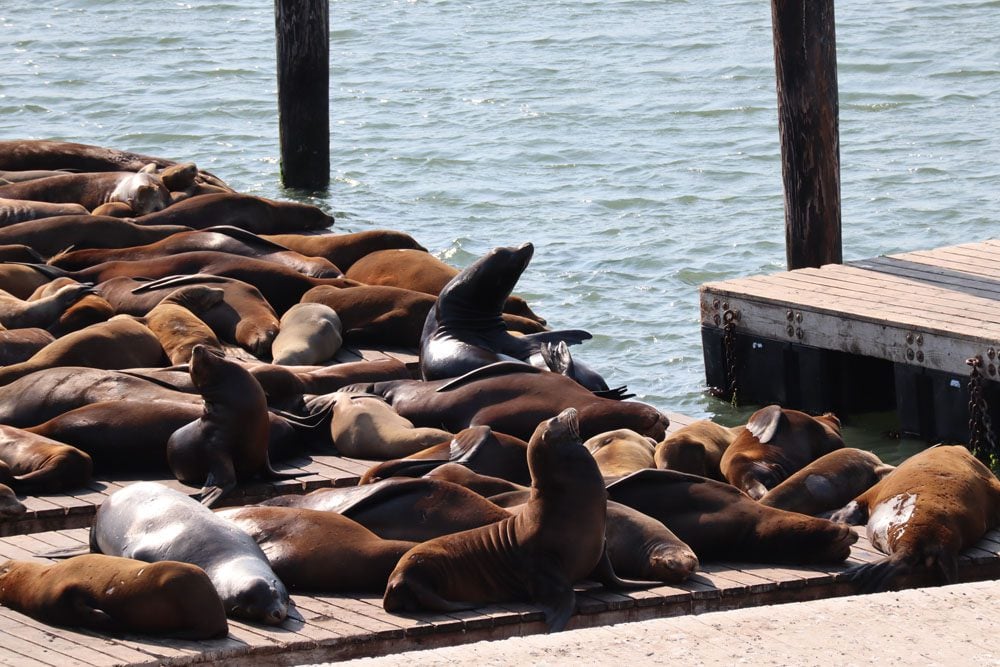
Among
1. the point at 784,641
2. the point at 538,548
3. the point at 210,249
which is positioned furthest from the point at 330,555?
the point at 210,249

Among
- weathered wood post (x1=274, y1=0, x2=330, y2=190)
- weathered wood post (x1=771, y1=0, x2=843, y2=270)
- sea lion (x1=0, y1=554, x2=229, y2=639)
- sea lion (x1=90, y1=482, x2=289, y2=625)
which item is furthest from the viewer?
weathered wood post (x1=274, y1=0, x2=330, y2=190)

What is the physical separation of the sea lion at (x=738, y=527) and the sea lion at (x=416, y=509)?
1.76ft

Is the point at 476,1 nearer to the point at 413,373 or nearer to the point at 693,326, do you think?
the point at 693,326

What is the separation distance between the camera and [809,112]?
1061 cm

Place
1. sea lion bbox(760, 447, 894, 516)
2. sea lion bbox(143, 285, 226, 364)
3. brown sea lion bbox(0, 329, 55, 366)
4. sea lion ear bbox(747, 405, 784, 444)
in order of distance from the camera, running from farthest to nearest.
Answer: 1. sea lion bbox(143, 285, 226, 364)
2. brown sea lion bbox(0, 329, 55, 366)
3. sea lion ear bbox(747, 405, 784, 444)
4. sea lion bbox(760, 447, 894, 516)

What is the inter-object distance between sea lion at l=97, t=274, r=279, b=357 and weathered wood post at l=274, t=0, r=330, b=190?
6.12 meters

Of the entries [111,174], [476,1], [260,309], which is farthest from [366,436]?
[476,1]

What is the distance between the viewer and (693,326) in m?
13.1

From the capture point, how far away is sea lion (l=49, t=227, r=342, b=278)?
33.4ft

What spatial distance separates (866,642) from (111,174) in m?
9.36

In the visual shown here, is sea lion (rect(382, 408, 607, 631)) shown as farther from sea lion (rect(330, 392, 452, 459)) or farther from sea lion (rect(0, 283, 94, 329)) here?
sea lion (rect(0, 283, 94, 329))

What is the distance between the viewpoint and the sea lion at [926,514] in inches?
233

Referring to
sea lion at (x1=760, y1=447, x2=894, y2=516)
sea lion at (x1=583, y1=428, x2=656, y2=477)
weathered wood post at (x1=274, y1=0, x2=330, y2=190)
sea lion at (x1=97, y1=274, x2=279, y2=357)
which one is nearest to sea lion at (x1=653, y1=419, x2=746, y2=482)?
sea lion at (x1=583, y1=428, x2=656, y2=477)

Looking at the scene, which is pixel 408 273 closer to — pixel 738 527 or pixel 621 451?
pixel 621 451
